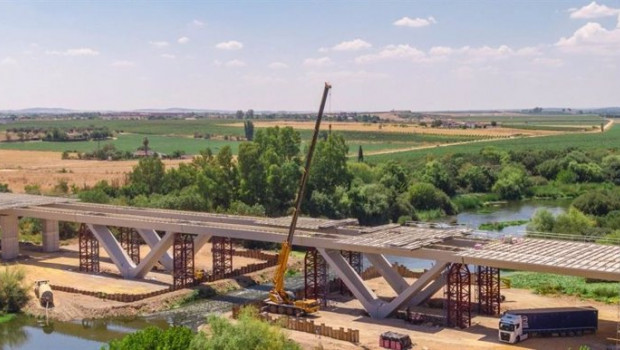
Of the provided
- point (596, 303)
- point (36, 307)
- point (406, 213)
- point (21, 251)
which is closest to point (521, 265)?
point (596, 303)

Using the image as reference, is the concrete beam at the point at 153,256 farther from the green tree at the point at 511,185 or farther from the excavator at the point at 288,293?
the green tree at the point at 511,185

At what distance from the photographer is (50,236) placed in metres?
65.3

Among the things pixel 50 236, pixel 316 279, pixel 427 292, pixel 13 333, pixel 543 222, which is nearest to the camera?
pixel 427 292

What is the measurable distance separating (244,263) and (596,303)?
27125 mm

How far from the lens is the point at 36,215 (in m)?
60.2

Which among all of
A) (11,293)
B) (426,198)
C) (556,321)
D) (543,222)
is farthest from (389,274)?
(426,198)

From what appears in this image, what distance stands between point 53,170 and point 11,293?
92.3 meters

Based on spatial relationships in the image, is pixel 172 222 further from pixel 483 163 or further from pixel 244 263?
pixel 483 163

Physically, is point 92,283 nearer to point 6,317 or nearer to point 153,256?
point 153,256

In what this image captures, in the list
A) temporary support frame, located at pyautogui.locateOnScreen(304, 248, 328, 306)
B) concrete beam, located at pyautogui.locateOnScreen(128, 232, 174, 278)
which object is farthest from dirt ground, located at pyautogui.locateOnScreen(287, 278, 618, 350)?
concrete beam, located at pyautogui.locateOnScreen(128, 232, 174, 278)

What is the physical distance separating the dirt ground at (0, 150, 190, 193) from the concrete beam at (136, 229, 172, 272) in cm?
5146

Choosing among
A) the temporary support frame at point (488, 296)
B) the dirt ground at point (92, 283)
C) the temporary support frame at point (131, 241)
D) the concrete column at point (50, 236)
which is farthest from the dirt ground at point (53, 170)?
the temporary support frame at point (488, 296)

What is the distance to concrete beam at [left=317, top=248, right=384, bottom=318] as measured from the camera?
44438 millimetres

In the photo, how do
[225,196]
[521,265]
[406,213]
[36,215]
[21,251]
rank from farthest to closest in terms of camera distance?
[406,213] < [225,196] < [21,251] < [36,215] < [521,265]
